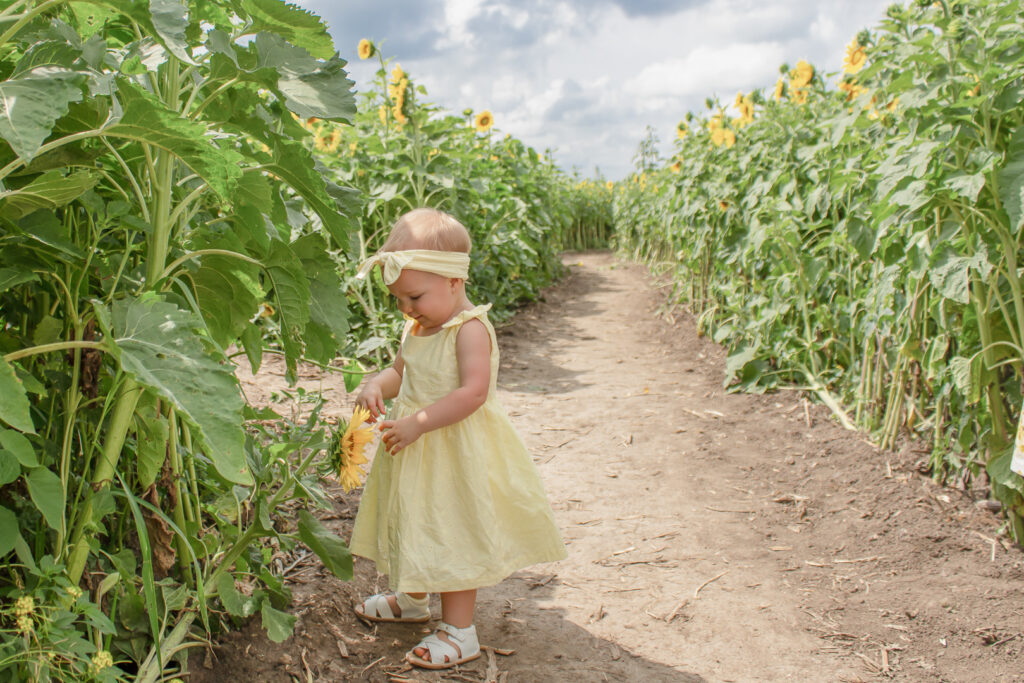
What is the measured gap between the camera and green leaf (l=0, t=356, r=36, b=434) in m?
1.05

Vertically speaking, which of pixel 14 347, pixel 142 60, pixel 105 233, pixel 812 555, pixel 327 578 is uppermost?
pixel 142 60

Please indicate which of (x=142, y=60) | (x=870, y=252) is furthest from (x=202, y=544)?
(x=870, y=252)

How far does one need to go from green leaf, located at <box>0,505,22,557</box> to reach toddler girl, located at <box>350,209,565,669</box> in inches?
37.1

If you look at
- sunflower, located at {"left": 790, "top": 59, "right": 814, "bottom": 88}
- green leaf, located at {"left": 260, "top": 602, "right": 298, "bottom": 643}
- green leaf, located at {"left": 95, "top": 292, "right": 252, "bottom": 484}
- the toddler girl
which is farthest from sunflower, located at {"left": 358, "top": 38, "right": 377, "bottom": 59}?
green leaf, located at {"left": 95, "top": 292, "right": 252, "bottom": 484}

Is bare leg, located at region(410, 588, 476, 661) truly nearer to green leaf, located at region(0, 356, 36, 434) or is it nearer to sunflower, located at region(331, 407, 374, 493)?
sunflower, located at region(331, 407, 374, 493)

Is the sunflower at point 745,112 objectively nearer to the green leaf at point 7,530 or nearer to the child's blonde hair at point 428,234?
the child's blonde hair at point 428,234

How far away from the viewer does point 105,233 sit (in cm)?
165

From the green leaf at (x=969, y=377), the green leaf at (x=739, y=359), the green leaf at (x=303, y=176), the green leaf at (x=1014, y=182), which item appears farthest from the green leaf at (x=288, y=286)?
the green leaf at (x=739, y=359)

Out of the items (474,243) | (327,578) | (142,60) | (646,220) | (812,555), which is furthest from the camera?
(646,220)

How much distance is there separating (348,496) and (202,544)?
1.31 metres

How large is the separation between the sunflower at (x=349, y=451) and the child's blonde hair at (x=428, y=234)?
52 centimetres

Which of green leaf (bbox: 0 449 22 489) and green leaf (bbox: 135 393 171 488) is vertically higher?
green leaf (bbox: 0 449 22 489)

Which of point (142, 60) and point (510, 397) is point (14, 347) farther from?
point (510, 397)

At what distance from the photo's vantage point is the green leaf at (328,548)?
1.92 metres
